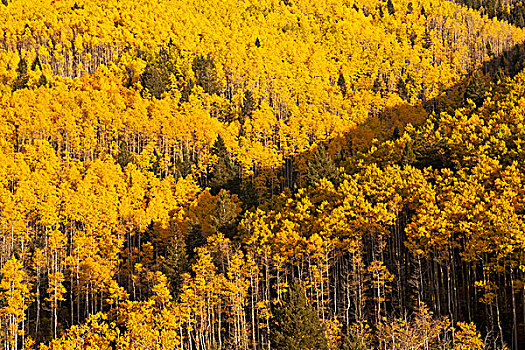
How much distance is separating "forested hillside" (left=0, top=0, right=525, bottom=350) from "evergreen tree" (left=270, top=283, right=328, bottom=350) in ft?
0.63

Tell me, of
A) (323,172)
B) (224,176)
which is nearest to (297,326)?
(323,172)

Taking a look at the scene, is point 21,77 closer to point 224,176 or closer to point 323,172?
point 224,176

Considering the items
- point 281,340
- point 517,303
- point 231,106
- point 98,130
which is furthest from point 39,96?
point 517,303

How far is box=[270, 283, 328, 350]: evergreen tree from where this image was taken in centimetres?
5084

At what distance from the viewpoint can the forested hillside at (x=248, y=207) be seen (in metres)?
56.8

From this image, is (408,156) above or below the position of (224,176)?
above

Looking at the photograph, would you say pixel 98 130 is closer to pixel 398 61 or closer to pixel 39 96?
pixel 39 96

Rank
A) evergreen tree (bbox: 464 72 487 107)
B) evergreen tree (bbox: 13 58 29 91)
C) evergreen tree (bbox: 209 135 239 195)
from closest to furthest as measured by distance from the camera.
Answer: evergreen tree (bbox: 209 135 239 195), evergreen tree (bbox: 464 72 487 107), evergreen tree (bbox: 13 58 29 91)

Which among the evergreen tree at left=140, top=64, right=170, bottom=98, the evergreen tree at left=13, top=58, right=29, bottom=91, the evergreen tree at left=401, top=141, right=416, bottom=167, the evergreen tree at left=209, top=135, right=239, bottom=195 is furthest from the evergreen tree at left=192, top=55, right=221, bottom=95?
the evergreen tree at left=401, top=141, right=416, bottom=167

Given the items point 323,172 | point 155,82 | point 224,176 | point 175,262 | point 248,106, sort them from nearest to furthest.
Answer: point 175,262
point 323,172
point 224,176
point 248,106
point 155,82

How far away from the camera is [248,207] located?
94688 mm

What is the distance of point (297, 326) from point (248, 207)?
146ft

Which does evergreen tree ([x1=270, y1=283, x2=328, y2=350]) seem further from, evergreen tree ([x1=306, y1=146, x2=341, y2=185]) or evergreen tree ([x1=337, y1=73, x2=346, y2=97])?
evergreen tree ([x1=337, y1=73, x2=346, y2=97])

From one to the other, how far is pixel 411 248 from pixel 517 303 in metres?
12.1
